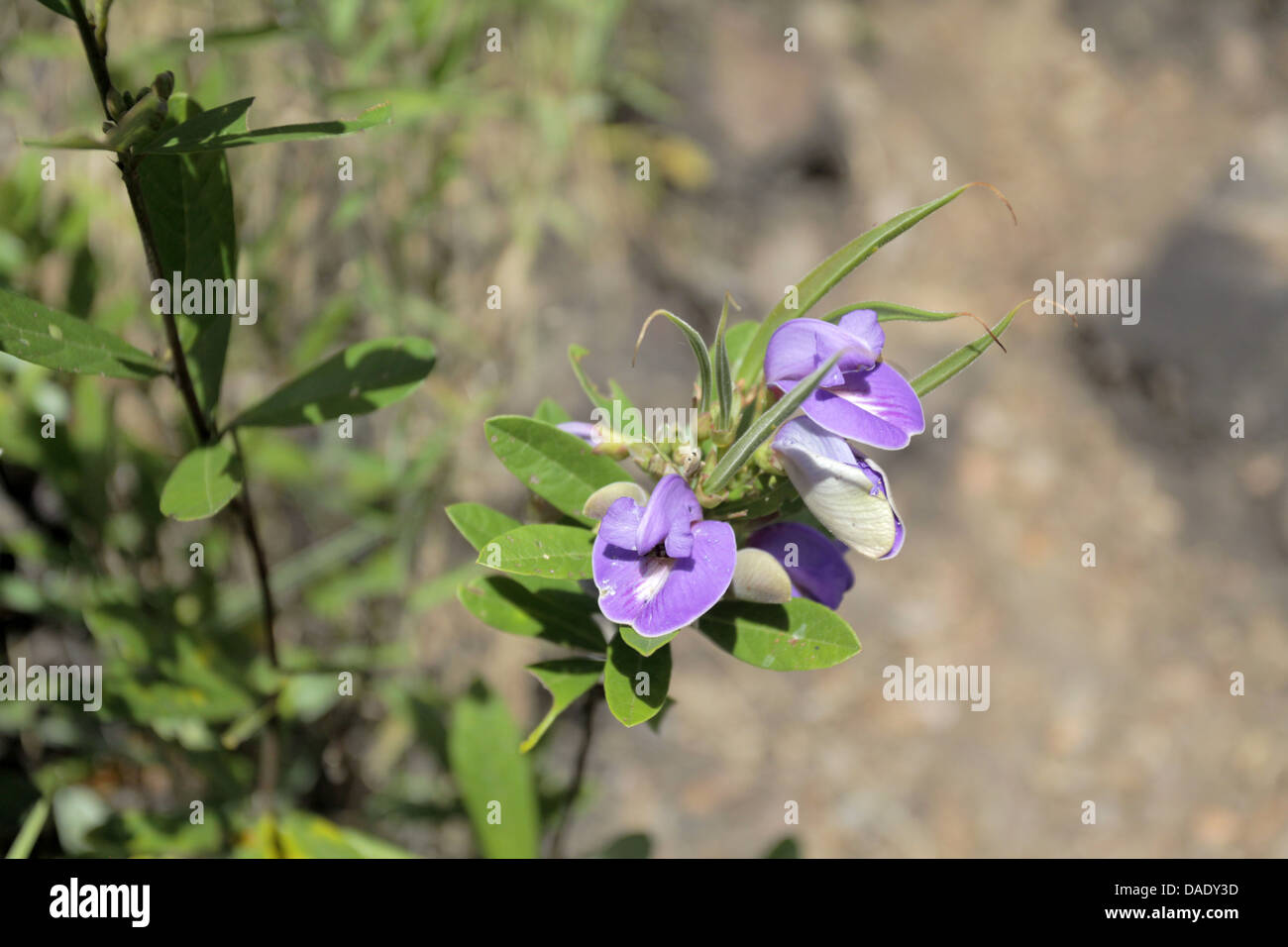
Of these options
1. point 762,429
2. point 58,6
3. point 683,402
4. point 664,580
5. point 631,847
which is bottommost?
point 631,847

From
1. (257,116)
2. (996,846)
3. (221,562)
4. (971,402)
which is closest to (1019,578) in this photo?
(971,402)

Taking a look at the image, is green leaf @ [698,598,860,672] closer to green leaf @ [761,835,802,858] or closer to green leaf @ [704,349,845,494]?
green leaf @ [704,349,845,494]

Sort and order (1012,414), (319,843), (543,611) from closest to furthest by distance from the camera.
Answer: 1. (543,611)
2. (319,843)
3. (1012,414)

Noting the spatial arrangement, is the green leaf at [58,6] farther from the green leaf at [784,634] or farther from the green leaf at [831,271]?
the green leaf at [784,634]

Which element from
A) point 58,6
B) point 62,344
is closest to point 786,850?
point 62,344

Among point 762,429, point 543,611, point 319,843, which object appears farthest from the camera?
point 319,843

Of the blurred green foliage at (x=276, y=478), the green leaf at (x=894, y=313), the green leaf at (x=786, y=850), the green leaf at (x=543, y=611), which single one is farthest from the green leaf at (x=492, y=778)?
the green leaf at (x=894, y=313)

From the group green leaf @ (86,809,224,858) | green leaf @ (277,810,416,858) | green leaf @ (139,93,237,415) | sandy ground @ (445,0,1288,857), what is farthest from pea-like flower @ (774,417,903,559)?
sandy ground @ (445,0,1288,857)

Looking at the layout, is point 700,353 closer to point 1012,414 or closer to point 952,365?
point 952,365
